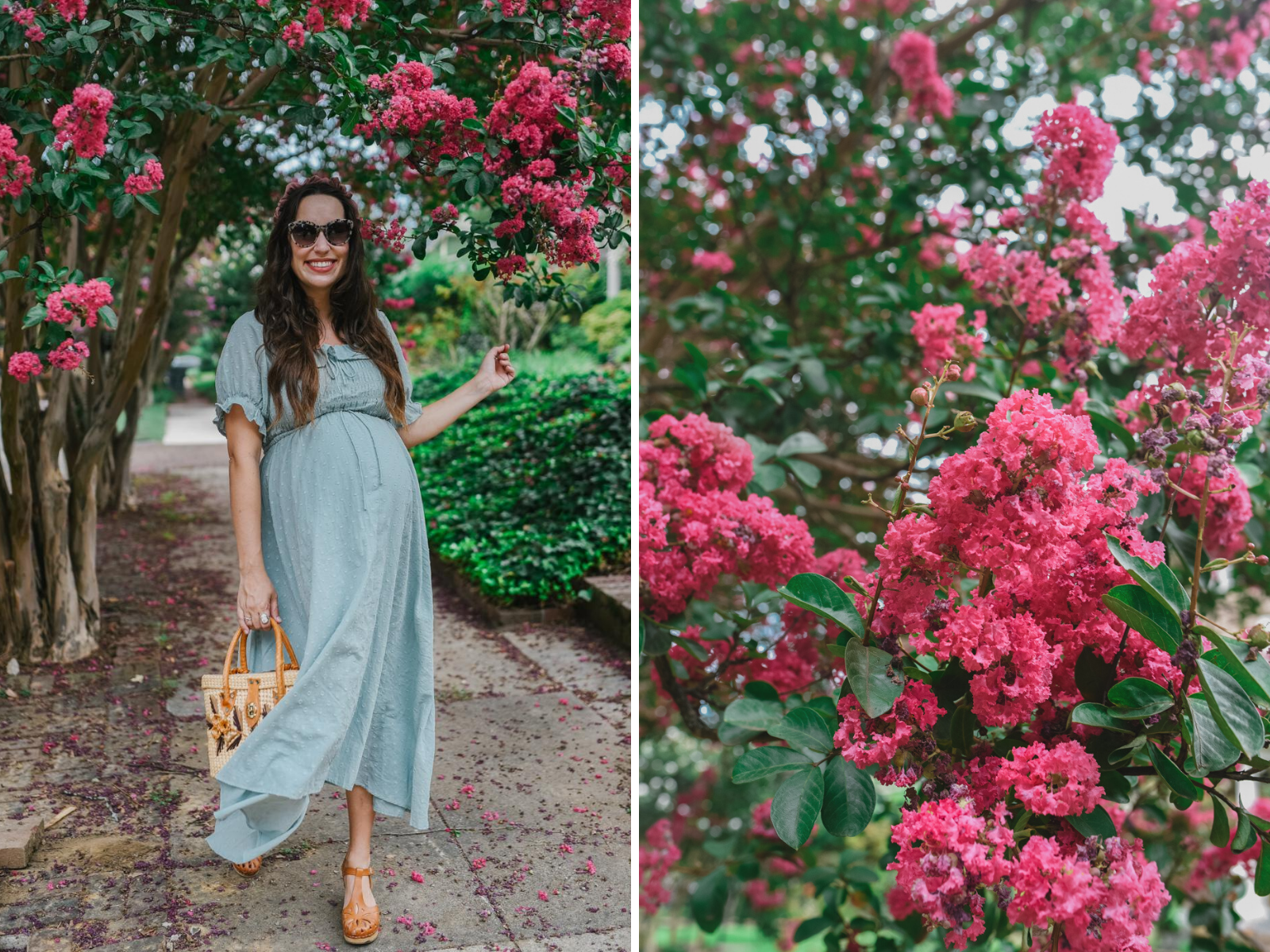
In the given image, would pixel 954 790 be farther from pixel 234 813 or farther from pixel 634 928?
pixel 234 813

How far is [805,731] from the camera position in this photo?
4.29 feet

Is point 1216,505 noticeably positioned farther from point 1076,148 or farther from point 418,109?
point 418,109

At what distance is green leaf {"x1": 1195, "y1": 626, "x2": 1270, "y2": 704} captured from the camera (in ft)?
3.52

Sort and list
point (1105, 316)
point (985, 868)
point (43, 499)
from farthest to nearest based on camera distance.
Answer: point (43, 499)
point (1105, 316)
point (985, 868)

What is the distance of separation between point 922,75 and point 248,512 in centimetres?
221

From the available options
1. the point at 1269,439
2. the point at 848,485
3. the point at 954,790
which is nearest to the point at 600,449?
the point at 848,485

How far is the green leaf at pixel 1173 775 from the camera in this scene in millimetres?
1131

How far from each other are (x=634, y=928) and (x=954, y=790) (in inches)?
34.2

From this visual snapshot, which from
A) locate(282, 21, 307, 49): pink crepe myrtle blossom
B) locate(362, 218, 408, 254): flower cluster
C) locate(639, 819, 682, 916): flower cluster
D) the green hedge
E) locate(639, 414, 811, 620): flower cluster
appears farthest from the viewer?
the green hedge

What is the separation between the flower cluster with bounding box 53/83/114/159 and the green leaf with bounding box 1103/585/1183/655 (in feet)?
5.75

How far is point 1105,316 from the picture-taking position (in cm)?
165

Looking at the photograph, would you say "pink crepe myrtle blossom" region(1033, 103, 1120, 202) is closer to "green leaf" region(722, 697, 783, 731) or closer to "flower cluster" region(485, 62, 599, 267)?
"flower cluster" region(485, 62, 599, 267)

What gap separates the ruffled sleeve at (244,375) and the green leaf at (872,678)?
116 centimetres

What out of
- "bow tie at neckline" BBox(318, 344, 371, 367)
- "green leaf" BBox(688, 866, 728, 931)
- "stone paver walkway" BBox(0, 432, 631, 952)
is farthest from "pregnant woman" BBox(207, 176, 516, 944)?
"green leaf" BBox(688, 866, 728, 931)
